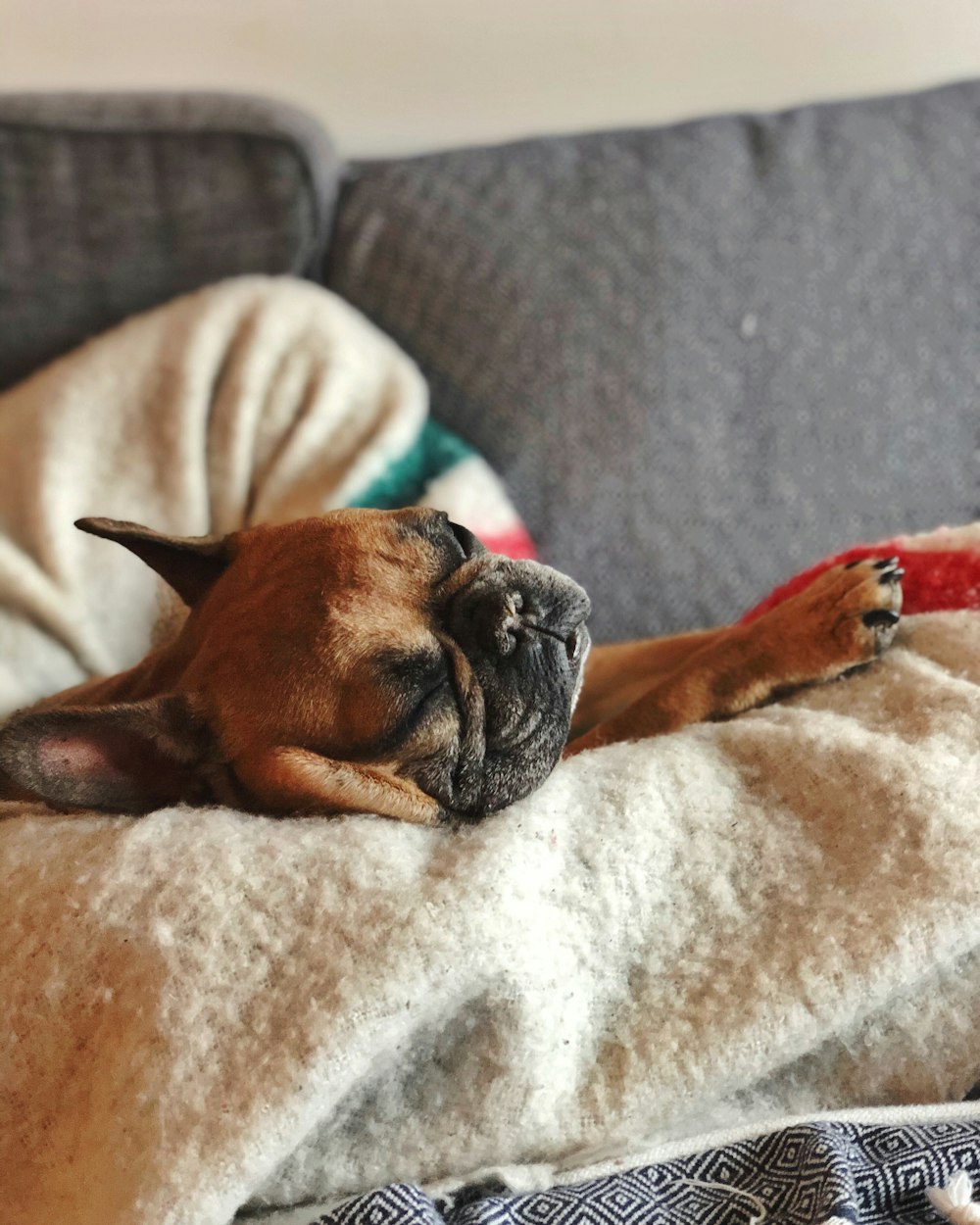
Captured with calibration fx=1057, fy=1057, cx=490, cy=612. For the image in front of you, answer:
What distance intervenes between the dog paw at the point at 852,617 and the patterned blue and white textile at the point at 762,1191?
1.77 feet

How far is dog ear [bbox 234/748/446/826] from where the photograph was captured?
45.7 inches

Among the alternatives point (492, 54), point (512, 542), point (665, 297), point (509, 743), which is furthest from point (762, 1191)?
point (492, 54)

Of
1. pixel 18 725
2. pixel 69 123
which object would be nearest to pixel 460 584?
pixel 18 725

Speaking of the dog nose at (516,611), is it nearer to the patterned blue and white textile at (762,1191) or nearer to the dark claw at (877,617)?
the dark claw at (877,617)

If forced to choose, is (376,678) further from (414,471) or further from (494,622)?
(414,471)

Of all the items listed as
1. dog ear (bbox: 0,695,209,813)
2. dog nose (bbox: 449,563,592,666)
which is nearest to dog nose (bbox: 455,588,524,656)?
dog nose (bbox: 449,563,592,666)

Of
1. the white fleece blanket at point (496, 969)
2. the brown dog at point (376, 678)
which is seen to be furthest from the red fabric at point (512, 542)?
the white fleece blanket at point (496, 969)

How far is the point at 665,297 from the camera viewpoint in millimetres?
1985

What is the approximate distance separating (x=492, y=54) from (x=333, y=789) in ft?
5.97

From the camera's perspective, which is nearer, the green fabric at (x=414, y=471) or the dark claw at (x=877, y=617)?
the dark claw at (x=877, y=617)

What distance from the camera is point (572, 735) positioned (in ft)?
5.57

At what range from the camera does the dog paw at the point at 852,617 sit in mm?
1306

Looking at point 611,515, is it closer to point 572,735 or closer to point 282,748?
point 572,735

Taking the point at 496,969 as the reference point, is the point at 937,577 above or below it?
above
